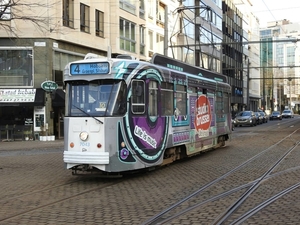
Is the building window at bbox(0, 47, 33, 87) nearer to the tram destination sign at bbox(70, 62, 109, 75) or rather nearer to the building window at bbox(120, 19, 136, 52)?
the building window at bbox(120, 19, 136, 52)

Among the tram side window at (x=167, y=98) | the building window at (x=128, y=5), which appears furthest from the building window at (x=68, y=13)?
the tram side window at (x=167, y=98)

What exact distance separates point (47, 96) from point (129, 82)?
16.6 metres

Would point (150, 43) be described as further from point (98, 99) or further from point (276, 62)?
point (276, 62)

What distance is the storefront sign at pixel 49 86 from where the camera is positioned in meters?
24.9

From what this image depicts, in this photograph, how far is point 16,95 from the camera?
82.7 feet

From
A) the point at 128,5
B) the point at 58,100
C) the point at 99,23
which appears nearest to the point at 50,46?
the point at 58,100

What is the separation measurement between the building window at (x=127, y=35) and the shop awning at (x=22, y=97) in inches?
362

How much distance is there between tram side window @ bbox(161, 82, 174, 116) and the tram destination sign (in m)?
2.23

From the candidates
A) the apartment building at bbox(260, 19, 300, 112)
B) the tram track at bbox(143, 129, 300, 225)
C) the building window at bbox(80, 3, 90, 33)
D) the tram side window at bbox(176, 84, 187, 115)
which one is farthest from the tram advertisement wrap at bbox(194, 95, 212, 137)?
the apartment building at bbox(260, 19, 300, 112)

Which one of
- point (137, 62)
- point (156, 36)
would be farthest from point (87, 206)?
point (156, 36)

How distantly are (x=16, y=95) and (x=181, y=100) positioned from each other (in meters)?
15.5

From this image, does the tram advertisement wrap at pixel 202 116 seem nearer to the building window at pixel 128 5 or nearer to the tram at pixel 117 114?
the tram at pixel 117 114

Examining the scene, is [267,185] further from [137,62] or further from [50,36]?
[50,36]

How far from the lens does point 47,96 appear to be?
25469mm
